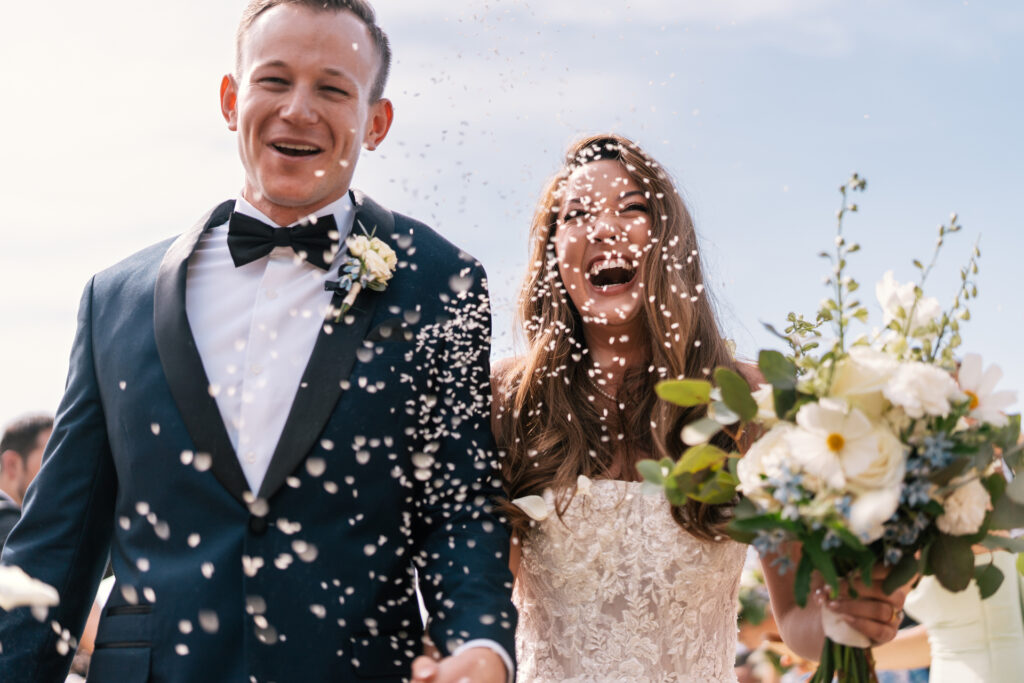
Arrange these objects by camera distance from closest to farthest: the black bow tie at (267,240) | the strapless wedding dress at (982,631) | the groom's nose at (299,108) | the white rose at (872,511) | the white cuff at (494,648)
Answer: the white rose at (872,511) → the white cuff at (494,648) → the groom's nose at (299,108) → the black bow tie at (267,240) → the strapless wedding dress at (982,631)

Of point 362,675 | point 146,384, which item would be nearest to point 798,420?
point 362,675

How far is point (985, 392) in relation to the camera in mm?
2598

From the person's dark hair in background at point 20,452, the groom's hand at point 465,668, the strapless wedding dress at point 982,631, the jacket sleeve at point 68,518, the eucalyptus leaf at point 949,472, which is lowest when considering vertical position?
the strapless wedding dress at point 982,631

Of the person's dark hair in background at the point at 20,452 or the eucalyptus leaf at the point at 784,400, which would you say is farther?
the person's dark hair in background at the point at 20,452

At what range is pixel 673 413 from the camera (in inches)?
156

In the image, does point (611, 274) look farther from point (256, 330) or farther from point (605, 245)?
point (256, 330)

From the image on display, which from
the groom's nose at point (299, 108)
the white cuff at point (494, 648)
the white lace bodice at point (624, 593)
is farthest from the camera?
the white lace bodice at point (624, 593)

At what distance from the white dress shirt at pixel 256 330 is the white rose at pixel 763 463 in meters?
0.93

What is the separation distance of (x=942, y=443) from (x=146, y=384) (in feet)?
7.47

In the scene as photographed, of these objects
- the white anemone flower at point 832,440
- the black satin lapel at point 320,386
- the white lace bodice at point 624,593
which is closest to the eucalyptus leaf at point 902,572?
the white anemone flower at point 832,440

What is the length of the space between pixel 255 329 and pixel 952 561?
2.09 meters

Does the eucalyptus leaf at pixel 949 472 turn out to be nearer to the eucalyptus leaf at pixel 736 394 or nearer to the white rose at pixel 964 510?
the white rose at pixel 964 510

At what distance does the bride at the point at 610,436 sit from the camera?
3.88 metres

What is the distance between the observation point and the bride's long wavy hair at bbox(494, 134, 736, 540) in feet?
12.9
